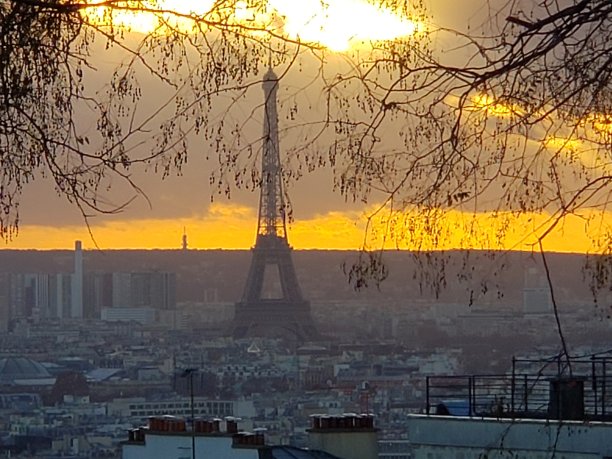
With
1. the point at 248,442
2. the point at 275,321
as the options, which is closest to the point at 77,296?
the point at 275,321

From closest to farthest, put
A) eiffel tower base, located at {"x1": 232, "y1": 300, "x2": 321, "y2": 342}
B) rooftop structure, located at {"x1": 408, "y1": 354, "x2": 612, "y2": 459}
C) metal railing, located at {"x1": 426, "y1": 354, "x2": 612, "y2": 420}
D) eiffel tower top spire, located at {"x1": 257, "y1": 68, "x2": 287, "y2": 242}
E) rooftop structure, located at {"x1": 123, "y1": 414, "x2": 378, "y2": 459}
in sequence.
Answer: eiffel tower top spire, located at {"x1": 257, "y1": 68, "x2": 287, "y2": 242} < metal railing, located at {"x1": 426, "y1": 354, "x2": 612, "y2": 420} < rooftop structure, located at {"x1": 408, "y1": 354, "x2": 612, "y2": 459} < rooftop structure, located at {"x1": 123, "y1": 414, "x2": 378, "y2": 459} < eiffel tower base, located at {"x1": 232, "y1": 300, "x2": 321, "y2": 342}

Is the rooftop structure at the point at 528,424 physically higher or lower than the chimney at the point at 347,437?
higher

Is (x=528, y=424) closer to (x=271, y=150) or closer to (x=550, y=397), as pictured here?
(x=550, y=397)

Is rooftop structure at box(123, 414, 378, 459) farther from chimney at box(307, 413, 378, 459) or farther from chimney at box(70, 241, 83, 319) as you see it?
chimney at box(70, 241, 83, 319)

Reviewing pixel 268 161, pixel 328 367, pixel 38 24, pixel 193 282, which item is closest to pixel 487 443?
pixel 268 161

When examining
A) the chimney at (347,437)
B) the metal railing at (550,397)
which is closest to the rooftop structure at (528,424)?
the metal railing at (550,397)

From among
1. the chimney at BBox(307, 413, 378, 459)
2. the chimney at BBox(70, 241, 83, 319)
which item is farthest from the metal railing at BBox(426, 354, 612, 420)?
the chimney at BBox(70, 241, 83, 319)

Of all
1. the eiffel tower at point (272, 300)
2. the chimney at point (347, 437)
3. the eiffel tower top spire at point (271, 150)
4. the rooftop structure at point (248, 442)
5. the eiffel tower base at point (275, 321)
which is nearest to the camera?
the eiffel tower top spire at point (271, 150)

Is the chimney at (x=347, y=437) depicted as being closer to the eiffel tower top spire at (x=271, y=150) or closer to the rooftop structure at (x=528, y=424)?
the rooftop structure at (x=528, y=424)
